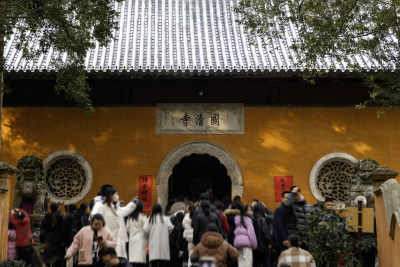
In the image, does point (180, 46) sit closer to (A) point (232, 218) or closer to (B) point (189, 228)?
(A) point (232, 218)

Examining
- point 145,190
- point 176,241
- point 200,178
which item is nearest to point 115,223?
point 176,241

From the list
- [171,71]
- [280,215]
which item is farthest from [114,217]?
[171,71]

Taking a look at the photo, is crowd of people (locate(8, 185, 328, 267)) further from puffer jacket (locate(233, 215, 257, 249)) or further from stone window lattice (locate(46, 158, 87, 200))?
stone window lattice (locate(46, 158, 87, 200))

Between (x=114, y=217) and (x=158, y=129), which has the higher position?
(x=158, y=129)

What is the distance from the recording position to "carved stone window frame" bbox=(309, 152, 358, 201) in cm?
1270

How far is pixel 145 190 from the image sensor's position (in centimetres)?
1270

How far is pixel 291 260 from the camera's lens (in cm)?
668

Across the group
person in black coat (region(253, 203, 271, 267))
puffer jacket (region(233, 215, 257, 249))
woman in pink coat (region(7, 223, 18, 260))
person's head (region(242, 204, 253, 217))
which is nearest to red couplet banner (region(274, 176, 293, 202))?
person in black coat (region(253, 203, 271, 267))

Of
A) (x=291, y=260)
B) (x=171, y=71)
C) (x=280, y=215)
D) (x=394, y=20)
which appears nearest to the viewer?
(x=291, y=260)

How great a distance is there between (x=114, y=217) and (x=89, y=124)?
5.53 m

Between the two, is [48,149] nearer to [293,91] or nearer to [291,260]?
[293,91]

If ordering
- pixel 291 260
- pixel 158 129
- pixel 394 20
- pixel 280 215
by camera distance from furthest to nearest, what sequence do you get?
1. pixel 158 129
2. pixel 394 20
3. pixel 280 215
4. pixel 291 260

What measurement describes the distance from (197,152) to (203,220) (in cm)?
489

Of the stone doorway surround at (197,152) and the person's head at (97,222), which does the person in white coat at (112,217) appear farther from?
the stone doorway surround at (197,152)
